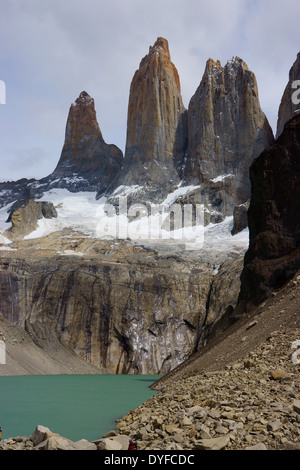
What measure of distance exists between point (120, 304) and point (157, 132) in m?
65.4

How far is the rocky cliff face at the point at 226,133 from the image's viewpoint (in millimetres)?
103375

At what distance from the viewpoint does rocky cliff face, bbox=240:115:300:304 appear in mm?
24297

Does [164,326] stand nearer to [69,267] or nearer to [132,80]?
[69,267]

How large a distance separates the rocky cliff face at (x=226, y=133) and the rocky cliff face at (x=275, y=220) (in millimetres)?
74426

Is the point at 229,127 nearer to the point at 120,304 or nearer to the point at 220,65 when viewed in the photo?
the point at 220,65

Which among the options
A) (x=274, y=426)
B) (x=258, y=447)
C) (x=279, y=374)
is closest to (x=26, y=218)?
(x=279, y=374)

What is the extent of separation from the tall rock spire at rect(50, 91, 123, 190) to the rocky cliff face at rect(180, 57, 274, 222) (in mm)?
35199

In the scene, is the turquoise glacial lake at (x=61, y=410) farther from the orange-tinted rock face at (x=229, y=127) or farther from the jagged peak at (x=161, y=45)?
the jagged peak at (x=161, y=45)

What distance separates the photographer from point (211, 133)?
4259 inches

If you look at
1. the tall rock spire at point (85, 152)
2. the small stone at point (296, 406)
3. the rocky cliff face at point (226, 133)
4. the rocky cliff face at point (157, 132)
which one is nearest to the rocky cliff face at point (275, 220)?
the small stone at point (296, 406)

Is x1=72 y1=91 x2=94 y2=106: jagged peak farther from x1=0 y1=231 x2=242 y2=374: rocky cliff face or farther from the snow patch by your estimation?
x1=0 y1=231 x2=242 y2=374: rocky cliff face

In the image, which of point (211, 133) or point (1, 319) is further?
point (211, 133)

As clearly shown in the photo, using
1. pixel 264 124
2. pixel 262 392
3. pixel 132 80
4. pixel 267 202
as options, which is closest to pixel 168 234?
pixel 264 124

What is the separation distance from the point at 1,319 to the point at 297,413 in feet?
142
